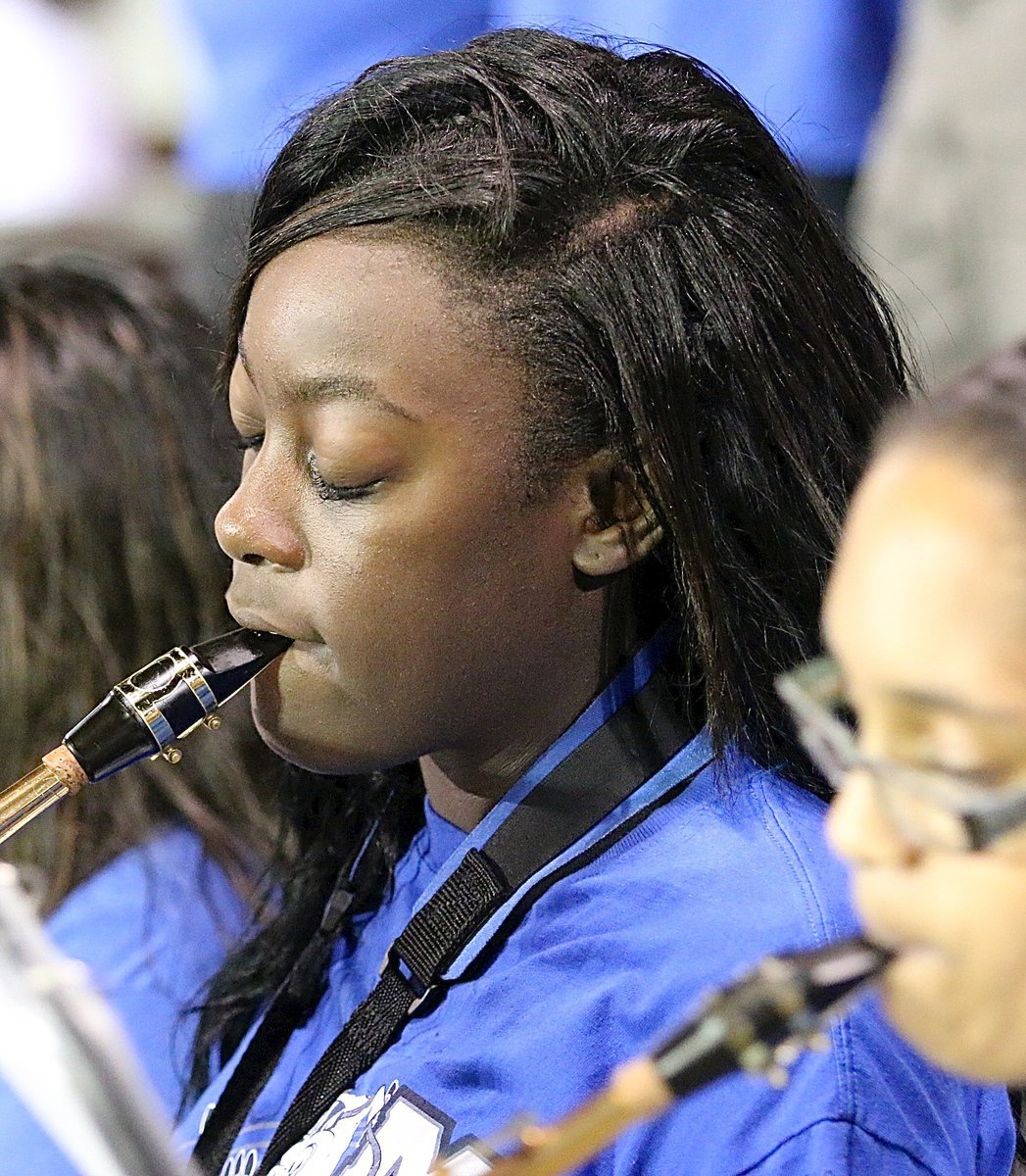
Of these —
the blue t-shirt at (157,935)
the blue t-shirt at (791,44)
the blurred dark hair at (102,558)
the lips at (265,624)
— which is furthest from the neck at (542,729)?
the blue t-shirt at (791,44)

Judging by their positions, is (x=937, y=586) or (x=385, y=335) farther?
(x=385, y=335)

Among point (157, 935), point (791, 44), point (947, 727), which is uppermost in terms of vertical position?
point (947, 727)

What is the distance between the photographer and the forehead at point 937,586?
585 millimetres

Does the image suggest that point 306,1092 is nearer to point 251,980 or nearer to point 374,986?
point 374,986

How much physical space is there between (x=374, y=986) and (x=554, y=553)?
0.40 metres

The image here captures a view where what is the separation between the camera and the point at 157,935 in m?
1.75

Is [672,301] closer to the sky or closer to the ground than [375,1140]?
closer to the sky

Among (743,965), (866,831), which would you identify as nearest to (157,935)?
(743,965)

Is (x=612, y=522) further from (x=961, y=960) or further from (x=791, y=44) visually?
(x=791, y=44)

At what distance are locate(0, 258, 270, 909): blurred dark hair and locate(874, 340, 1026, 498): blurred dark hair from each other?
4.17 feet

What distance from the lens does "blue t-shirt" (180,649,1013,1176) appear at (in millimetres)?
996

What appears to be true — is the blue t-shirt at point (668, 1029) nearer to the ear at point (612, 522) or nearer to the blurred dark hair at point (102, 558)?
the ear at point (612, 522)

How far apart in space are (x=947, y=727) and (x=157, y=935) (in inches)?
51.4

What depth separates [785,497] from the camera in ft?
3.83
